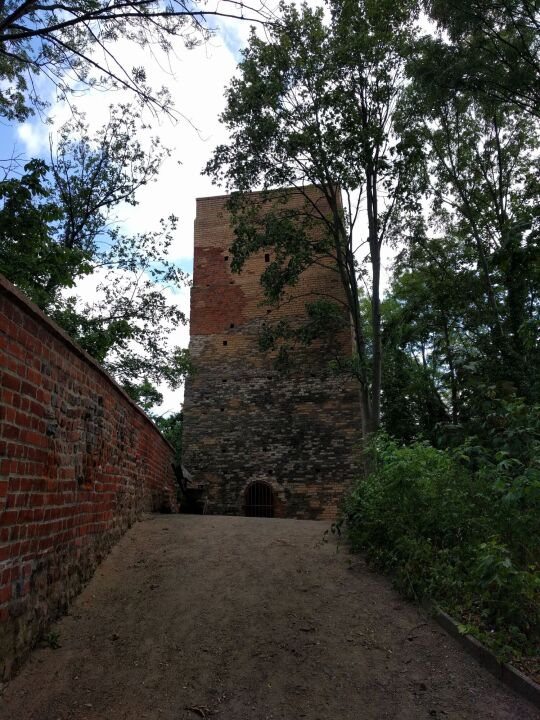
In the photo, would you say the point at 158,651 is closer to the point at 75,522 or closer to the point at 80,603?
the point at 80,603

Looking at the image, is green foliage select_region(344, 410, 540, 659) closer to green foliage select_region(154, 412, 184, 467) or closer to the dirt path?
the dirt path

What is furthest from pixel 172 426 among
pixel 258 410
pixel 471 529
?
pixel 471 529

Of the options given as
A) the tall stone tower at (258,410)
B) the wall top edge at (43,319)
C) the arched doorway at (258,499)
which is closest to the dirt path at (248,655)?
the wall top edge at (43,319)

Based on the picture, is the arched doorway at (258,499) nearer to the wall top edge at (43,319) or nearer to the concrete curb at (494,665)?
the wall top edge at (43,319)

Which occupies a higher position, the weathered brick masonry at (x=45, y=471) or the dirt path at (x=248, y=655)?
the weathered brick masonry at (x=45, y=471)

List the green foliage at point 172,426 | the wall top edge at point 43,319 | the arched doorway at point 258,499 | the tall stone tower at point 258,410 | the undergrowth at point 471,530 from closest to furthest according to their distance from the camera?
the wall top edge at point 43,319 → the undergrowth at point 471,530 → the tall stone tower at point 258,410 → the arched doorway at point 258,499 → the green foliage at point 172,426

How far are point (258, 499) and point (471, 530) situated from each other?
10.3m

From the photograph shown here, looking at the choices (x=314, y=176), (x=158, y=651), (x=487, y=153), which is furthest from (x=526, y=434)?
(x=487, y=153)

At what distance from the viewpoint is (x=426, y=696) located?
2.84m

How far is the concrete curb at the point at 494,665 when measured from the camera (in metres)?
2.71

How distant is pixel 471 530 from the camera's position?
428 centimetres

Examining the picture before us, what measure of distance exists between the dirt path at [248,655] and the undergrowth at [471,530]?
11.6 inches

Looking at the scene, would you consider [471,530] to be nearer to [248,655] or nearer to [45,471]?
[248,655]

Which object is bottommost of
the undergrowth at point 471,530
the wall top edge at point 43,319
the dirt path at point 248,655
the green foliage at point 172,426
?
the dirt path at point 248,655
